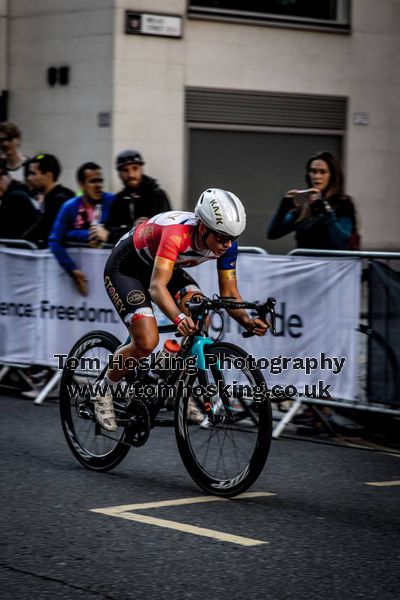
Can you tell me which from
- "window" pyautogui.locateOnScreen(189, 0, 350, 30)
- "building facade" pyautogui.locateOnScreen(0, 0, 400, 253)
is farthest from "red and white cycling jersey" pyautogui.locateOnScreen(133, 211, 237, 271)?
"window" pyautogui.locateOnScreen(189, 0, 350, 30)

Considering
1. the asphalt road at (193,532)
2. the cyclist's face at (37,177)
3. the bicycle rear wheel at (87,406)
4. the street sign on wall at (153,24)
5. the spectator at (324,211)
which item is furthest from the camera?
the street sign on wall at (153,24)

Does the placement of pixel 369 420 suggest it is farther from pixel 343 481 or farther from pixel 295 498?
pixel 295 498

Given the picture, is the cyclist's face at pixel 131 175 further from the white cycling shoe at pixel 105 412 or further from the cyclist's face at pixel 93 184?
the white cycling shoe at pixel 105 412

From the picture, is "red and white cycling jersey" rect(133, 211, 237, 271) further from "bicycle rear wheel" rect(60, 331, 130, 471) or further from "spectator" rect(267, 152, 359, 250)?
"spectator" rect(267, 152, 359, 250)

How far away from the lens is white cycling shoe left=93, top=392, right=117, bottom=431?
7297 millimetres

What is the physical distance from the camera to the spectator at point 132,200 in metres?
10.4

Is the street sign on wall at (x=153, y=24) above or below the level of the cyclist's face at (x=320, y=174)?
above

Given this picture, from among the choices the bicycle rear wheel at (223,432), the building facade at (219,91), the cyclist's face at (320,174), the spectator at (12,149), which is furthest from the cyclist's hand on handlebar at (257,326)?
the building facade at (219,91)

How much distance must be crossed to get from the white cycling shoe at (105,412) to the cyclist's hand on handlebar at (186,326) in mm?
1018

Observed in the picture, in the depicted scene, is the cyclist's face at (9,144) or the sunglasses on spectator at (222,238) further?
the cyclist's face at (9,144)

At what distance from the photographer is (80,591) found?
16.2 feet

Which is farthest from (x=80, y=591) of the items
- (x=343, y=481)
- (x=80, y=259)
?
(x=80, y=259)

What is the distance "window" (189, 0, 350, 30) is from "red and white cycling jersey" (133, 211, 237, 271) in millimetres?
11199

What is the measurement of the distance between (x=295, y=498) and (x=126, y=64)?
1126cm
